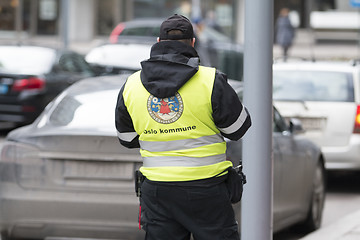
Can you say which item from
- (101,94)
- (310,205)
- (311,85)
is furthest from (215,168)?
(311,85)

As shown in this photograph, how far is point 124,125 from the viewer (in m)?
4.60

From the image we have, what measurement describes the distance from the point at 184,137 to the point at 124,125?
1.30 ft

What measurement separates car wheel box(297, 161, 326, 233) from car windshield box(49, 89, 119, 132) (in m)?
2.14

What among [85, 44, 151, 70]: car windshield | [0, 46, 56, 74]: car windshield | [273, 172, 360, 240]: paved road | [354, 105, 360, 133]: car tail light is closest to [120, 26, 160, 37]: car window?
[0, 46, 56, 74]: car windshield

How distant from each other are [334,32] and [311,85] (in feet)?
82.8

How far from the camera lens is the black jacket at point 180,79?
4340 mm

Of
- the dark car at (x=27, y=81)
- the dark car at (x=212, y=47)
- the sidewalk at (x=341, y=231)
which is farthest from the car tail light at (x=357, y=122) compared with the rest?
the dark car at (x=212, y=47)

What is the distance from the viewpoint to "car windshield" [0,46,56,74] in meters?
14.2

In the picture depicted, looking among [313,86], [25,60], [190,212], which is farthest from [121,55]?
[190,212]

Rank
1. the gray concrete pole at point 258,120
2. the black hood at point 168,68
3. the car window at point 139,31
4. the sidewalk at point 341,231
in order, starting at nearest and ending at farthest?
the black hood at point 168,68 < the gray concrete pole at point 258,120 < the sidewalk at point 341,231 < the car window at point 139,31

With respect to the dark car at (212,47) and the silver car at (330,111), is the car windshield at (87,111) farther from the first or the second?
the dark car at (212,47)

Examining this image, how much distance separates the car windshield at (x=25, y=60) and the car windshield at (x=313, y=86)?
489cm

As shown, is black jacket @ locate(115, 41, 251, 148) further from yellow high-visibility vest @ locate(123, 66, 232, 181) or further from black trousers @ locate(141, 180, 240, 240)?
black trousers @ locate(141, 180, 240, 240)

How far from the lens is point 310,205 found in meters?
8.00
